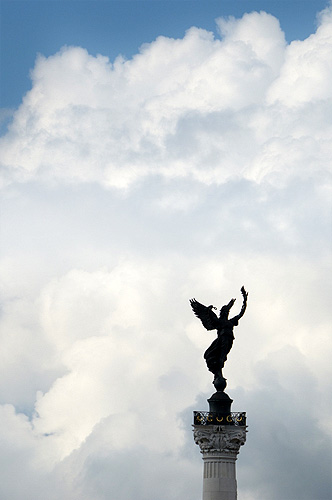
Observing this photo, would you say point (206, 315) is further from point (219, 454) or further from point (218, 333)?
point (219, 454)

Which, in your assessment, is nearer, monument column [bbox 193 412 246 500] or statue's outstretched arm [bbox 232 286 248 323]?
monument column [bbox 193 412 246 500]

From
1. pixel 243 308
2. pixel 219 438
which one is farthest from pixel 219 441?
pixel 243 308

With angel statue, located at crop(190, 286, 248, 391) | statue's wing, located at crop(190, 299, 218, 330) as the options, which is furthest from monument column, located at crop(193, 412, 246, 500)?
statue's wing, located at crop(190, 299, 218, 330)

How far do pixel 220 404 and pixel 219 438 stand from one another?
2277 millimetres

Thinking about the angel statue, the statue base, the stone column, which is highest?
the angel statue

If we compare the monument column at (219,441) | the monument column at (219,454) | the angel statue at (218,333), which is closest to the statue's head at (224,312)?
the angel statue at (218,333)

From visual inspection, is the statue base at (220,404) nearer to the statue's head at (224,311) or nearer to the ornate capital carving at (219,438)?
the ornate capital carving at (219,438)

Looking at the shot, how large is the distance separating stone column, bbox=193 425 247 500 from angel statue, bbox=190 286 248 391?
10.5 feet

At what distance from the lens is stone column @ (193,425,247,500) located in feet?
177

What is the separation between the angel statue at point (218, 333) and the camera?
57.6 m

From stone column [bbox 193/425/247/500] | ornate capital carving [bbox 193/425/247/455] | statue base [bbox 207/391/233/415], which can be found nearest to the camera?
stone column [bbox 193/425/247/500]

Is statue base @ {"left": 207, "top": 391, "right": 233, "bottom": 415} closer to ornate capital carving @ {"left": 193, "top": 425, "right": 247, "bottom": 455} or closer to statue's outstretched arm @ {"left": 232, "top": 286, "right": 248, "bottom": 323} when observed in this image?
ornate capital carving @ {"left": 193, "top": 425, "right": 247, "bottom": 455}

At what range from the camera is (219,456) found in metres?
54.3

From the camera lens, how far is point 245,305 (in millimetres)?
58469
